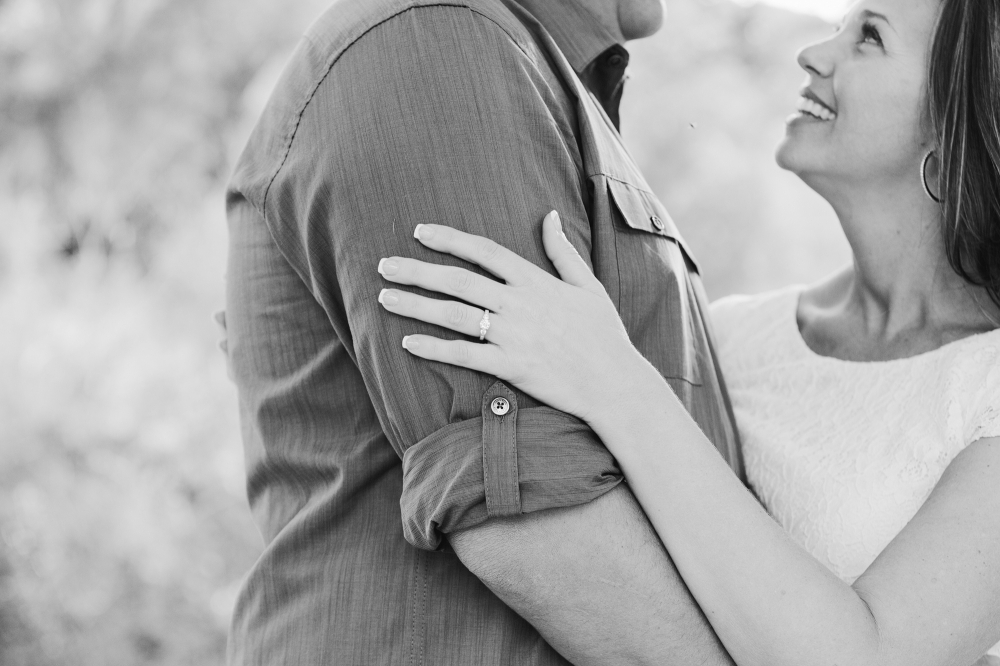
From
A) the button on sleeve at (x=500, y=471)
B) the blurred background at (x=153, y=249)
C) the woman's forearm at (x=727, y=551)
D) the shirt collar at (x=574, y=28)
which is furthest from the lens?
the blurred background at (x=153, y=249)

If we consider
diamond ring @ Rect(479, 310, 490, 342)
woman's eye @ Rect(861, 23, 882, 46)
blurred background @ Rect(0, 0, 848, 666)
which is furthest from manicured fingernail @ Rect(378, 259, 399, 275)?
blurred background @ Rect(0, 0, 848, 666)

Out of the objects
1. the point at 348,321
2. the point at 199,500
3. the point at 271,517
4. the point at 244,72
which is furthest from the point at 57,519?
the point at 348,321

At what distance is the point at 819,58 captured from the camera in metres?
1.73

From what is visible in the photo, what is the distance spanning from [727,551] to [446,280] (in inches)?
17.1

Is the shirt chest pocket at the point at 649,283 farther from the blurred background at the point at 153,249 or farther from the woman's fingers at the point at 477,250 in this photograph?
the blurred background at the point at 153,249

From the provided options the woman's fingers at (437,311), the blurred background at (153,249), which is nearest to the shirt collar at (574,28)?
the woman's fingers at (437,311)

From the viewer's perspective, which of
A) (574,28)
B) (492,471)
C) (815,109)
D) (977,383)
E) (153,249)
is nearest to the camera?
(492,471)

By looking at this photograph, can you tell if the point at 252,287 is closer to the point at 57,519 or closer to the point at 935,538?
the point at 935,538

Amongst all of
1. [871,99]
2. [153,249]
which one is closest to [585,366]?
[871,99]

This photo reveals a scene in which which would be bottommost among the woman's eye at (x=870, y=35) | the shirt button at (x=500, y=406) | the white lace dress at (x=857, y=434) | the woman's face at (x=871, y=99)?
the white lace dress at (x=857, y=434)

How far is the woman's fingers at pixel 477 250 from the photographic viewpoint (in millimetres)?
900

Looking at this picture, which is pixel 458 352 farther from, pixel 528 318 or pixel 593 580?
pixel 593 580

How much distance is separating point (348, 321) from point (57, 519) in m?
3.15

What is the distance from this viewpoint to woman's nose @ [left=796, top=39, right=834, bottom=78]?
1.72 metres
